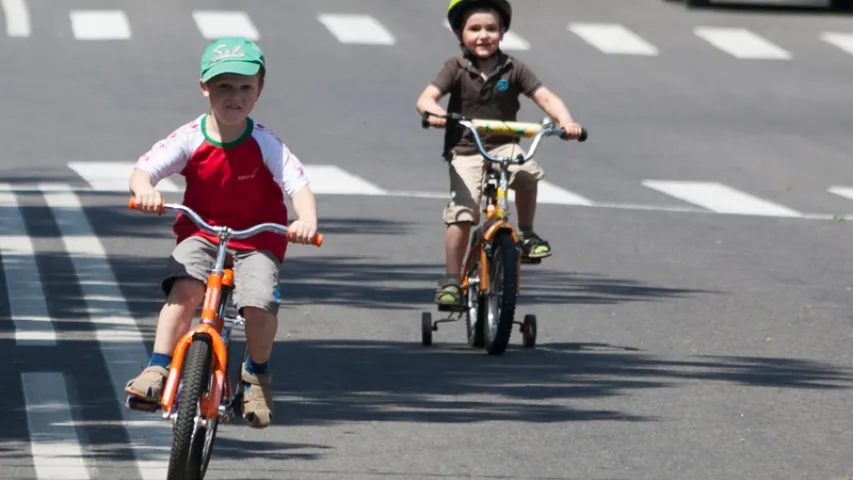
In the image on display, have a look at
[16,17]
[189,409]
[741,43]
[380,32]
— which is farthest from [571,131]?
[16,17]

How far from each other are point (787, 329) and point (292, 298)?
2.91 meters

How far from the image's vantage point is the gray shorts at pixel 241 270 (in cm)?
779

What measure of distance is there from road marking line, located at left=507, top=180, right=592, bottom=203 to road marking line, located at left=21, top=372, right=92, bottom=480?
37.0 ft

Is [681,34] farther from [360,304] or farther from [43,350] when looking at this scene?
[43,350]

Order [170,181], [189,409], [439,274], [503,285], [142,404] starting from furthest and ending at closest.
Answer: [170,181], [439,274], [503,285], [142,404], [189,409]

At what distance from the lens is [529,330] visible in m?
11.9

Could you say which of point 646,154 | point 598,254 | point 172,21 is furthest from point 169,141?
point 172,21

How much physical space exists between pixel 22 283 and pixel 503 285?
3746mm

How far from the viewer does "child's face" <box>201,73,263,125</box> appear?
25.6ft

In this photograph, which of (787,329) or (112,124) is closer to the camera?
Result: (787,329)

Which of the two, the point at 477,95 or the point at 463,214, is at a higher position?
the point at 477,95

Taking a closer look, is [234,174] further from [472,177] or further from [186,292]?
[472,177]

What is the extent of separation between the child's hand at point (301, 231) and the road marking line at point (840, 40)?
30.5 metres

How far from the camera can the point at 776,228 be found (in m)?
19.7
